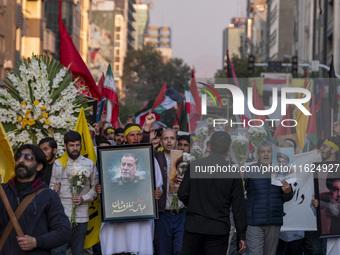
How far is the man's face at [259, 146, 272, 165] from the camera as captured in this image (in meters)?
10.5

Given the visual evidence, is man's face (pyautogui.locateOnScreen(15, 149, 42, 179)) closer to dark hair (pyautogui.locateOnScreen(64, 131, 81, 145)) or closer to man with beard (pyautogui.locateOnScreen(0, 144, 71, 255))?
man with beard (pyautogui.locateOnScreen(0, 144, 71, 255))

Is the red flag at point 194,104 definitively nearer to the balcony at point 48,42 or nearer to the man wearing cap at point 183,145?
the man wearing cap at point 183,145

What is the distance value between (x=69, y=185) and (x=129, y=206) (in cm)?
82

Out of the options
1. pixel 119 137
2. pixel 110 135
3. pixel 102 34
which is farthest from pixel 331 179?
pixel 102 34

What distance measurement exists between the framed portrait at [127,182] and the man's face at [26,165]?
421cm

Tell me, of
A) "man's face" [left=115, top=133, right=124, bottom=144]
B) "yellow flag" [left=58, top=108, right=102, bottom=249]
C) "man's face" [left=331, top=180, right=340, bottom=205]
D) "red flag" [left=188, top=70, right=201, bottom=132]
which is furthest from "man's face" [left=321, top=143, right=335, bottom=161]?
"red flag" [left=188, top=70, right=201, bottom=132]

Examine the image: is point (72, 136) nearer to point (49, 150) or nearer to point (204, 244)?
point (49, 150)

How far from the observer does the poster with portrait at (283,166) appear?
1054 centimetres

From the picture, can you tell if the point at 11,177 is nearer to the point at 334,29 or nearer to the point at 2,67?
the point at 2,67

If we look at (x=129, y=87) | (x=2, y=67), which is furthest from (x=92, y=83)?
(x=129, y=87)

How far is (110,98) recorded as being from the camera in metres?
18.7

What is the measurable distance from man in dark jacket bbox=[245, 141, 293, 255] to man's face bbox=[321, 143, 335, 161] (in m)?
1.36

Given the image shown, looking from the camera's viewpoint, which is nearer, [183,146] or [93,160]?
[93,160]

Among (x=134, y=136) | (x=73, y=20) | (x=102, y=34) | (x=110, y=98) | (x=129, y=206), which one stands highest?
Answer: (x=102, y=34)
